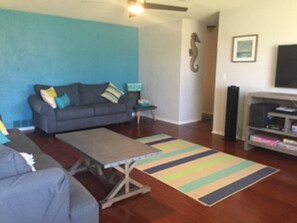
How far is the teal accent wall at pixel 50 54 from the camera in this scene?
4785 millimetres

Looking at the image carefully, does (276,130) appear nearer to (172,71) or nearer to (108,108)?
(172,71)

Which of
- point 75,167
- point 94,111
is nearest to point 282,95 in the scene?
point 75,167

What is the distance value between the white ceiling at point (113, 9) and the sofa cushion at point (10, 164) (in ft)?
10.2

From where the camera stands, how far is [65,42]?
536cm

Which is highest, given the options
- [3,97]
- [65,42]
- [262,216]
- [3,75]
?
[65,42]

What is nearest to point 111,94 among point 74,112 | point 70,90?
point 70,90

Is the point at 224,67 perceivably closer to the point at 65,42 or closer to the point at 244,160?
the point at 244,160

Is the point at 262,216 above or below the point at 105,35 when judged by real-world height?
below

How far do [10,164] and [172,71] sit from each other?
466 cm

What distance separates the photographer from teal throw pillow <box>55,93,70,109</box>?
4.81 meters

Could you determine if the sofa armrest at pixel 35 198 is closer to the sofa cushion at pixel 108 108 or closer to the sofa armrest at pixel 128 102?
the sofa cushion at pixel 108 108

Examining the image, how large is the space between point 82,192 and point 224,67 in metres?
3.74

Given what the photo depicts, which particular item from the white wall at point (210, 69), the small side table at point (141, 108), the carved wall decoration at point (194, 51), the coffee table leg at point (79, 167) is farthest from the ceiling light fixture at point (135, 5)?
the white wall at point (210, 69)

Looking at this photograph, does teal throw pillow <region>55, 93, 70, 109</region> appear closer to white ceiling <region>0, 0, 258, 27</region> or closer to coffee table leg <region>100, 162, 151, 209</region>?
white ceiling <region>0, 0, 258, 27</region>
